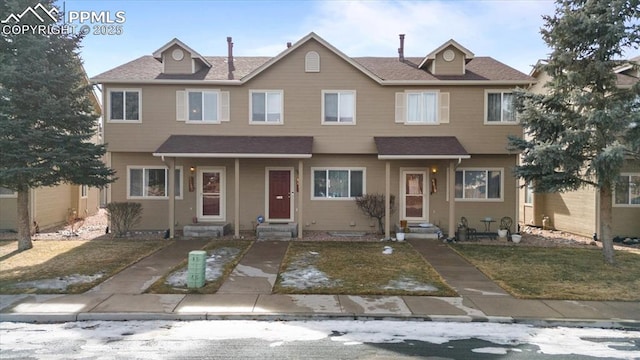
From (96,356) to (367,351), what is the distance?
3.73m

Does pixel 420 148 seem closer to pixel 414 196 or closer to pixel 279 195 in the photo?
pixel 414 196

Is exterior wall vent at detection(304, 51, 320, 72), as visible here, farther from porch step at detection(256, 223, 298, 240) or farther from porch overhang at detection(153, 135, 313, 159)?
porch step at detection(256, 223, 298, 240)

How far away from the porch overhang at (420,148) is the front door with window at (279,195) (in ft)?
13.3

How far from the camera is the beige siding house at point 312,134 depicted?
51.3 feet

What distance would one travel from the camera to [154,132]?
15734 millimetres

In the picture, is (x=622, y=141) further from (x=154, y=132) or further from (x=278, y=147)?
(x=154, y=132)

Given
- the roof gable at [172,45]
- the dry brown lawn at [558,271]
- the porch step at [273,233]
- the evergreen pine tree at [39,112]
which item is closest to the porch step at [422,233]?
the dry brown lawn at [558,271]

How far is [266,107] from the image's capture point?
52.0 ft

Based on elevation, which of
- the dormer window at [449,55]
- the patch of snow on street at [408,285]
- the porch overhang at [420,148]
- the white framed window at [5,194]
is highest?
the dormer window at [449,55]

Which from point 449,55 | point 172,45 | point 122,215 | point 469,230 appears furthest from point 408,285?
point 172,45

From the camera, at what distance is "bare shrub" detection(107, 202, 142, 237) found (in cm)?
1479

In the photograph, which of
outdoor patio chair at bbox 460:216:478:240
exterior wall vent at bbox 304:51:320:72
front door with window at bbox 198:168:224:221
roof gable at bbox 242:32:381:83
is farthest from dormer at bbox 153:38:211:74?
outdoor patio chair at bbox 460:216:478:240

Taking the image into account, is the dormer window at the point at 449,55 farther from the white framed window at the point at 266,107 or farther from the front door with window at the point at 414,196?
the white framed window at the point at 266,107

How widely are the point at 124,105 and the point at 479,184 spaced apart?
1482cm
